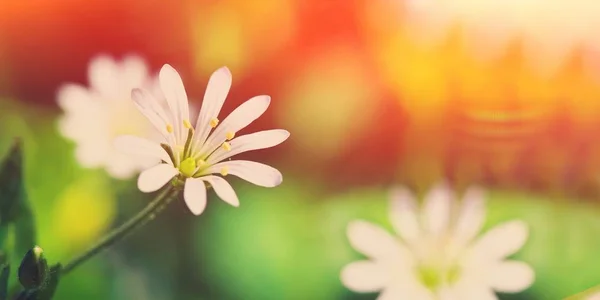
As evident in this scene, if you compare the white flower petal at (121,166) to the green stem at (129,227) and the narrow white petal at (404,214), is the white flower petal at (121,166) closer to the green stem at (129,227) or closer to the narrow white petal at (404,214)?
the green stem at (129,227)

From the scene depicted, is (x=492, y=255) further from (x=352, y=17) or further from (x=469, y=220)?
(x=352, y=17)

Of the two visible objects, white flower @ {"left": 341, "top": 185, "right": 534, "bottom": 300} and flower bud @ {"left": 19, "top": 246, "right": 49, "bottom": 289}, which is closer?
flower bud @ {"left": 19, "top": 246, "right": 49, "bottom": 289}

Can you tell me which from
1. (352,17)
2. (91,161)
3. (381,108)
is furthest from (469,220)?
(91,161)

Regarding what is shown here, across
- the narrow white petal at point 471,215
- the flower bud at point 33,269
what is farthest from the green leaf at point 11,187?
the narrow white petal at point 471,215

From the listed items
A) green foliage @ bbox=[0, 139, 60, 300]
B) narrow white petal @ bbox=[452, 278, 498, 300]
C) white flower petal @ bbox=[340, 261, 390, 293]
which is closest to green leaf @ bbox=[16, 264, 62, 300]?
green foliage @ bbox=[0, 139, 60, 300]

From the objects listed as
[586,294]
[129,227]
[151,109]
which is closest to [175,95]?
[151,109]

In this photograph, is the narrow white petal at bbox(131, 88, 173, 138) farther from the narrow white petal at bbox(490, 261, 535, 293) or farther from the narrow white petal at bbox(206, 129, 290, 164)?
the narrow white petal at bbox(490, 261, 535, 293)
